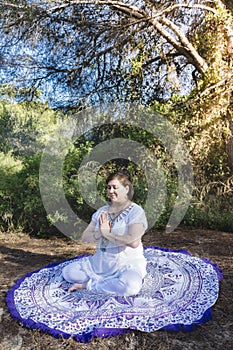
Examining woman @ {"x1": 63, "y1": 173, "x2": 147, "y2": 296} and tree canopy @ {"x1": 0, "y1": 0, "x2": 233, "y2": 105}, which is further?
tree canopy @ {"x1": 0, "y1": 0, "x2": 233, "y2": 105}

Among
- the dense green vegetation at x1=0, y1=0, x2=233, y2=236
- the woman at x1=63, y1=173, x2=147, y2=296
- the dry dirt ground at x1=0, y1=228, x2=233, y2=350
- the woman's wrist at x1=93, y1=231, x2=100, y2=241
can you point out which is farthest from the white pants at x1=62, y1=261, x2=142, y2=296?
the dense green vegetation at x1=0, y1=0, x2=233, y2=236

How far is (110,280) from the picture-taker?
2584mm

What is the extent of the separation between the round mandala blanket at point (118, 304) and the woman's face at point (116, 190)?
73 centimetres

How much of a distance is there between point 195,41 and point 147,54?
725 mm

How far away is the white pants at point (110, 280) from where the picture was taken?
2.49 meters

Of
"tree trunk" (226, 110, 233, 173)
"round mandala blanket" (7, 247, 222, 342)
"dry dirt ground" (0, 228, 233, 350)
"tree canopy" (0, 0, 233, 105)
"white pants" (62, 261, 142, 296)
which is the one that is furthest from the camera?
"tree trunk" (226, 110, 233, 173)

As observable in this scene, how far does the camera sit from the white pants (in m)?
2.49

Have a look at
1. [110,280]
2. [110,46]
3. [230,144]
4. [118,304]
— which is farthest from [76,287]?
[110,46]

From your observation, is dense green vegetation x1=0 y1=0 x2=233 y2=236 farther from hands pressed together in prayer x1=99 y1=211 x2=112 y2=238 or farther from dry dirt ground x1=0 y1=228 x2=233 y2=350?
hands pressed together in prayer x1=99 y1=211 x2=112 y2=238

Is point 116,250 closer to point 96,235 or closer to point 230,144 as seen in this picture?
point 96,235

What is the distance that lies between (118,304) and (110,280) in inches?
9.1

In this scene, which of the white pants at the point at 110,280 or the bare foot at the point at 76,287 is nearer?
the white pants at the point at 110,280

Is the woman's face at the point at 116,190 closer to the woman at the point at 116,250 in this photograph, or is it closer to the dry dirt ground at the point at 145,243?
the woman at the point at 116,250

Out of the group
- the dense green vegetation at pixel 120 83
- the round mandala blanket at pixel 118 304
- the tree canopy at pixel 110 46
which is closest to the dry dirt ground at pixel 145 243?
the round mandala blanket at pixel 118 304
